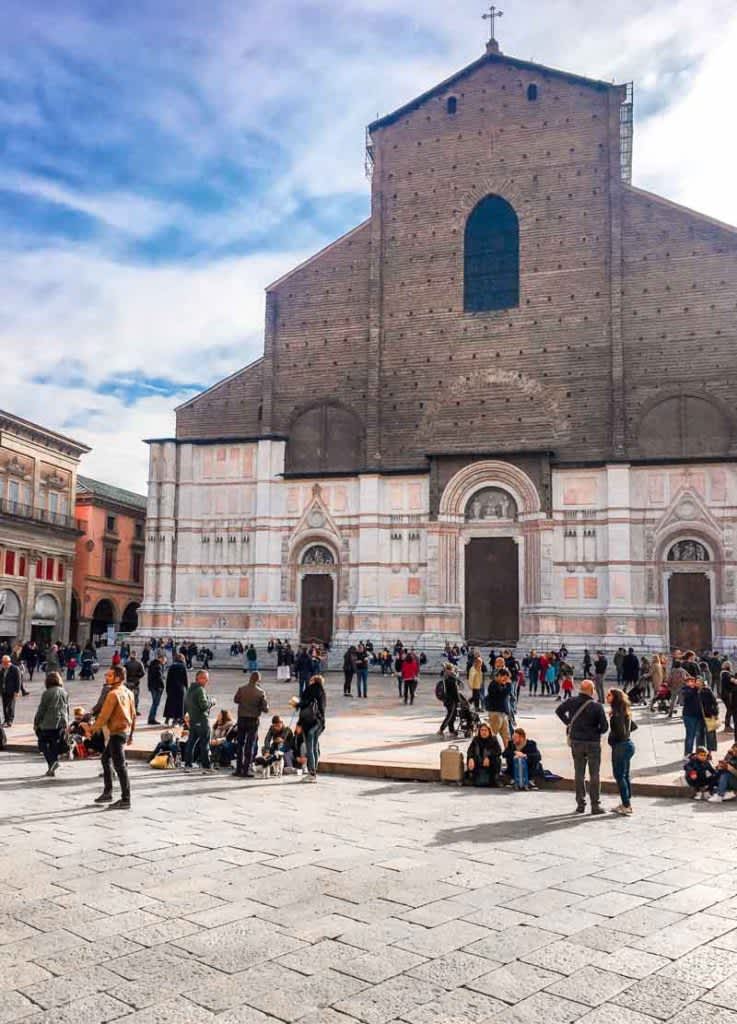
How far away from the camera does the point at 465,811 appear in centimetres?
1025

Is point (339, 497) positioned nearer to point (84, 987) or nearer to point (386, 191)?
point (386, 191)

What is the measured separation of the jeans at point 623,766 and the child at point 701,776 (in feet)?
4.19

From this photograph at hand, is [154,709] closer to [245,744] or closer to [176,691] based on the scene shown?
[176,691]

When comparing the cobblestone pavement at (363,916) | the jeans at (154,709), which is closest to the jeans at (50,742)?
the cobblestone pavement at (363,916)

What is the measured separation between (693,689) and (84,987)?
10.3 meters

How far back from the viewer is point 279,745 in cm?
1299

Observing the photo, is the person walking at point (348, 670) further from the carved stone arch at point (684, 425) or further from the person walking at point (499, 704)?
the carved stone arch at point (684, 425)

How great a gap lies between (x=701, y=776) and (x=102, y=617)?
4677 cm

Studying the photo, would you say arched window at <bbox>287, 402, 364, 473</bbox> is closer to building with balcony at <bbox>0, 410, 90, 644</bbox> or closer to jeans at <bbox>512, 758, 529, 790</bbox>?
building with balcony at <bbox>0, 410, 90, 644</bbox>

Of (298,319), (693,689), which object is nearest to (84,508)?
(298,319)

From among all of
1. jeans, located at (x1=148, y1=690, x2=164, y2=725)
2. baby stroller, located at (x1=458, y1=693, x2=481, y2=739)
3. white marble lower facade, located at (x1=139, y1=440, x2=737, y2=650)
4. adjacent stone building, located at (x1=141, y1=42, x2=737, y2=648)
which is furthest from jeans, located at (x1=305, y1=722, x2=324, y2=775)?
adjacent stone building, located at (x1=141, y1=42, x2=737, y2=648)

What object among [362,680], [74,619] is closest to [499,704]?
[362,680]

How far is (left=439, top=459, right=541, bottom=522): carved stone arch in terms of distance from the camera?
36.0 m

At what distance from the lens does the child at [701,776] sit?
11.3 meters
